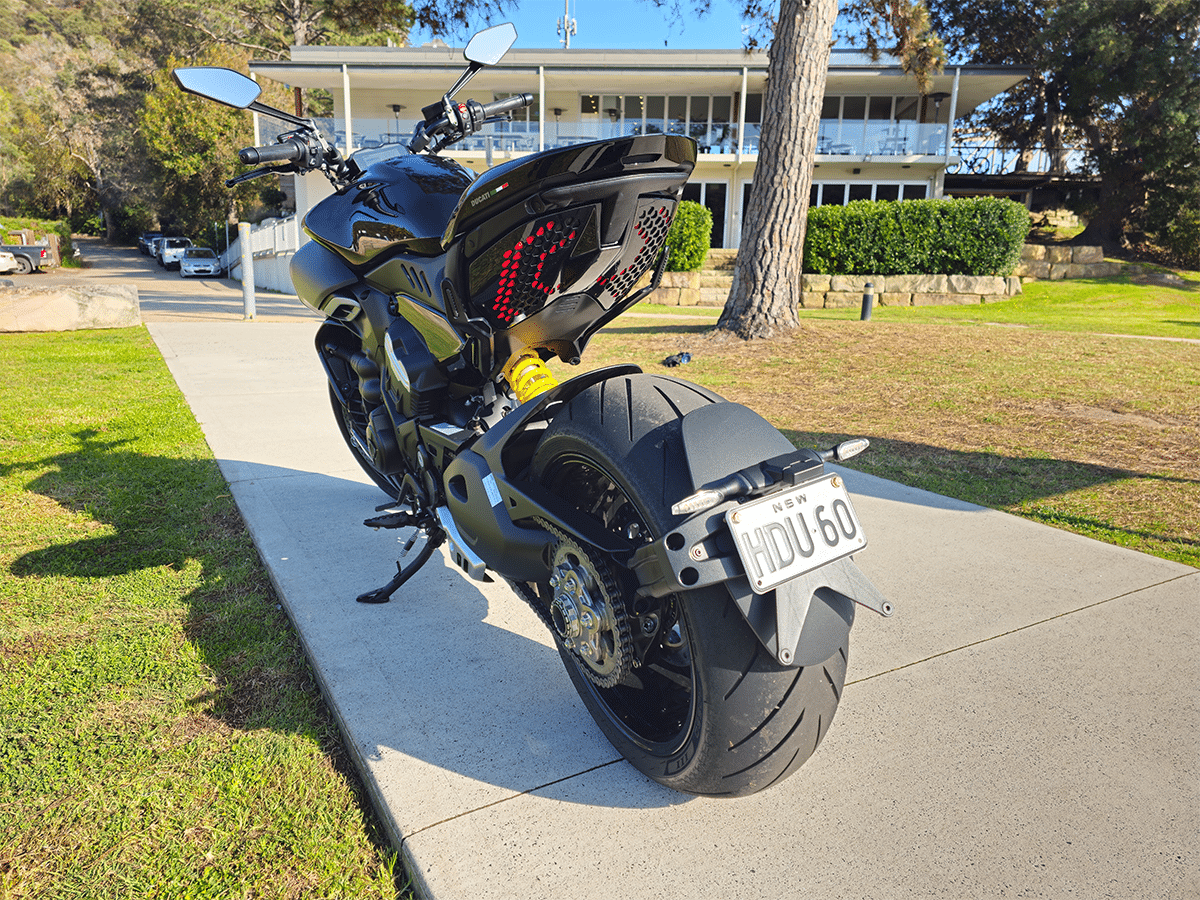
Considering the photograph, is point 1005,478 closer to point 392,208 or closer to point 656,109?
point 392,208

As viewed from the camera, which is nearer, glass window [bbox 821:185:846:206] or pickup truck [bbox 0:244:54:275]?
glass window [bbox 821:185:846:206]

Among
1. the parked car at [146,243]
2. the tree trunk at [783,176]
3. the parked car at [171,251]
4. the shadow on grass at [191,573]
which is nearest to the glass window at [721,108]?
the tree trunk at [783,176]

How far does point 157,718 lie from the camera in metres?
2.30

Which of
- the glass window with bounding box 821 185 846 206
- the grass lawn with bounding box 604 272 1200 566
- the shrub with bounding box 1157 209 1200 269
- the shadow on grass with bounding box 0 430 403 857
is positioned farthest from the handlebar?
the shrub with bounding box 1157 209 1200 269

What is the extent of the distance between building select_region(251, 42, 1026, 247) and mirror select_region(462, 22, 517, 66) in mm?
22218

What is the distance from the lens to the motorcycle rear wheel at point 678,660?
5.41ft

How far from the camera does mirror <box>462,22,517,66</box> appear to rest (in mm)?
2982

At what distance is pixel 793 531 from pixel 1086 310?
18.3m

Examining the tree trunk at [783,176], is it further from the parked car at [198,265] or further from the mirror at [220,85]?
the parked car at [198,265]

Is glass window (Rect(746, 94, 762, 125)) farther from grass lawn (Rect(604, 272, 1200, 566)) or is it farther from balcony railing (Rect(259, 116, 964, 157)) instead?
grass lawn (Rect(604, 272, 1200, 566))

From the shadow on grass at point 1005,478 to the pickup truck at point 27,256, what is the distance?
3330cm

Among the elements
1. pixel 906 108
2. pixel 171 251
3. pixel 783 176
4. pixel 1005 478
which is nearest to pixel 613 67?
pixel 906 108

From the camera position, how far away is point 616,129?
26188 mm

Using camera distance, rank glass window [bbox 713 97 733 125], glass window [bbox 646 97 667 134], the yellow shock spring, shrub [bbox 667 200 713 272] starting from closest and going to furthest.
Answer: the yellow shock spring < shrub [bbox 667 200 713 272] < glass window [bbox 713 97 733 125] < glass window [bbox 646 97 667 134]
